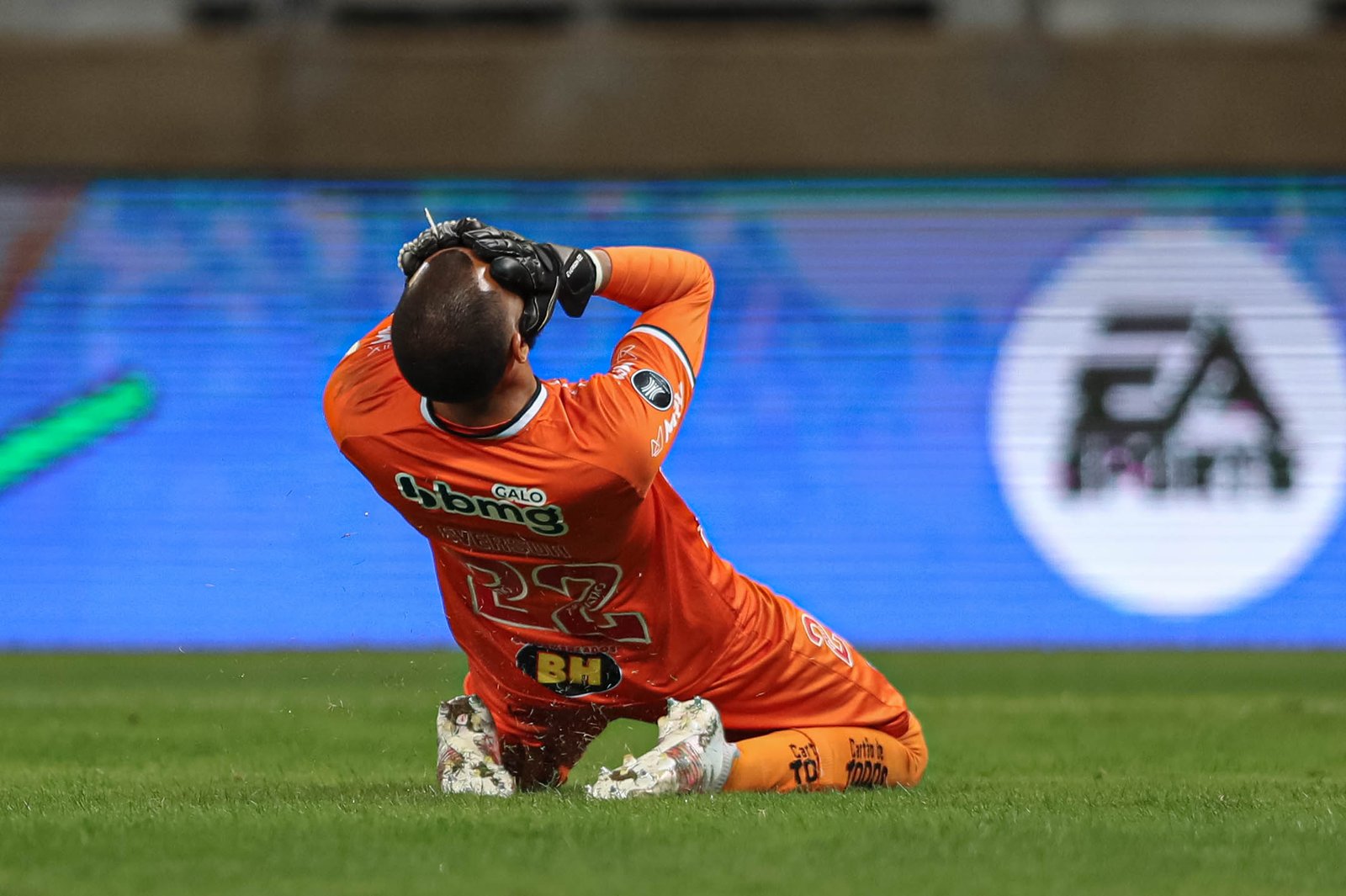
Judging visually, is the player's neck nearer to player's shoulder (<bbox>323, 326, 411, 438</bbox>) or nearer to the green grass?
player's shoulder (<bbox>323, 326, 411, 438</bbox>)

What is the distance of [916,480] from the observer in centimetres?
1327

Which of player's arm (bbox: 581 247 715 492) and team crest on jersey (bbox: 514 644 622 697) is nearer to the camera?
player's arm (bbox: 581 247 715 492)

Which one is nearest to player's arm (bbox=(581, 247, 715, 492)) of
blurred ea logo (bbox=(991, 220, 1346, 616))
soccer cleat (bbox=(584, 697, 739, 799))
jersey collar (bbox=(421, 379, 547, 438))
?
jersey collar (bbox=(421, 379, 547, 438))

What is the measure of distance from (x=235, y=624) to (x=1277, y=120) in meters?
8.64

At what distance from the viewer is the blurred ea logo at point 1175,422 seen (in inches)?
508

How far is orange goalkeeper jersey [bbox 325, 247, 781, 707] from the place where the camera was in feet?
14.1

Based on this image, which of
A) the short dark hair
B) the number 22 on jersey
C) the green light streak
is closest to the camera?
the short dark hair

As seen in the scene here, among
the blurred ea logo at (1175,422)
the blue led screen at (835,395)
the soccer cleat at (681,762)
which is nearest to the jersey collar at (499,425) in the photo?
the soccer cleat at (681,762)

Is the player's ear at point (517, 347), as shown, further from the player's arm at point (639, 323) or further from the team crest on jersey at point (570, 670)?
the team crest on jersey at point (570, 670)

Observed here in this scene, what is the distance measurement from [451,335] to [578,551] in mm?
744

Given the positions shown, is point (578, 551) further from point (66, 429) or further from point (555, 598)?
point (66, 429)

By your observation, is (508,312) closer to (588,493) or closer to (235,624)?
(588,493)

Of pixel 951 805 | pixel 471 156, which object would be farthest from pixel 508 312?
pixel 471 156

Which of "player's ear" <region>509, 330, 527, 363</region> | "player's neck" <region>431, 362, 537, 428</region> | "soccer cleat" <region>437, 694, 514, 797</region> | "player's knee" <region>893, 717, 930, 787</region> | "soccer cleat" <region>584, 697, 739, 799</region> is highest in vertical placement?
"player's ear" <region>509, 330, 527, 363</region>
